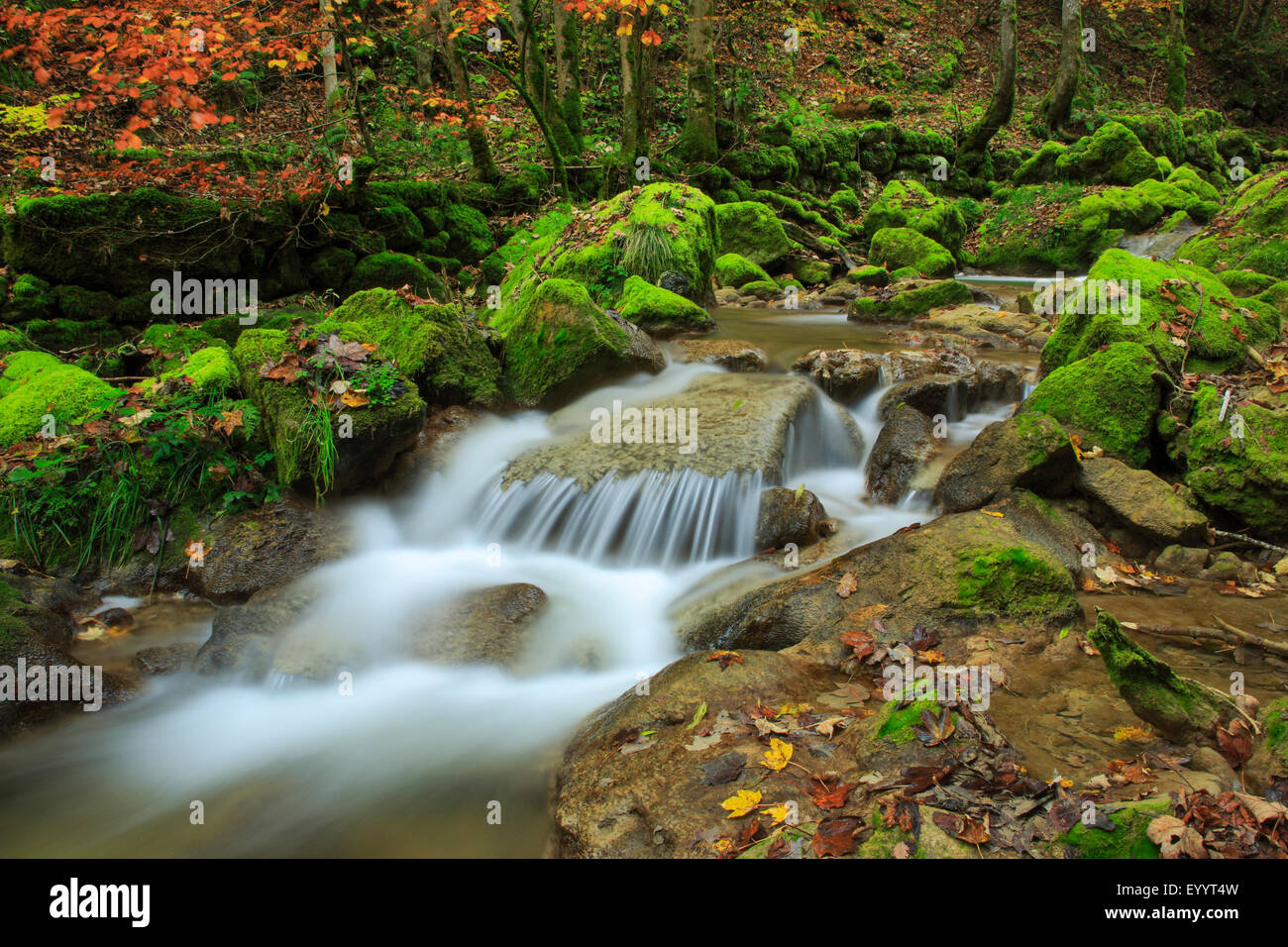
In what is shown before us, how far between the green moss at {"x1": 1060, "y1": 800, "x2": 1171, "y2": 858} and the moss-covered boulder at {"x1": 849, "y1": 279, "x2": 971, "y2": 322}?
31.8 ft

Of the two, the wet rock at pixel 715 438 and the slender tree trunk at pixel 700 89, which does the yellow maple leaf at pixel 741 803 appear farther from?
the slender tree trunk at pixel 700 89

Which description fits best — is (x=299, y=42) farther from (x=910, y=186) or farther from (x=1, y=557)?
(x=910, y=186)

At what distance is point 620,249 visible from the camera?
10062 millimetres

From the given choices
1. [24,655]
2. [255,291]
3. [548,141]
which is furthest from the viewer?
[548,141]

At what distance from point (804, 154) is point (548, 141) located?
8.66 metres

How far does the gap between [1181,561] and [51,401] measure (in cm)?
830

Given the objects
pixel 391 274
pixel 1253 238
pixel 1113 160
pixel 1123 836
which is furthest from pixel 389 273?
pixel 1113 160

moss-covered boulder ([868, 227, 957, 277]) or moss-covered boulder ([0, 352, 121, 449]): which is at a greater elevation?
moss-covered boulder ([868, 227, 957, 277])

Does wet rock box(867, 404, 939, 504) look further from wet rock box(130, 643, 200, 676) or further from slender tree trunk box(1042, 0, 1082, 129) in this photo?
slender tree trunk box(1042, 0, 1082, 129)

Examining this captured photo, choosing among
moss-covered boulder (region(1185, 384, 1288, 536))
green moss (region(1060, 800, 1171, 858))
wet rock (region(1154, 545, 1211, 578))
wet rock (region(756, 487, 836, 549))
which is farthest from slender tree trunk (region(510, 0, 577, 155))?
green moss (region(1060, 800, 1171, 858))

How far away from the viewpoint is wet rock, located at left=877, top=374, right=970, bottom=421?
7113mm

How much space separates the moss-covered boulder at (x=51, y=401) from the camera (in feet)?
18.5

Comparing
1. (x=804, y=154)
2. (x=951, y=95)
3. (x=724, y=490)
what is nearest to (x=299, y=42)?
(x=804, y=154)

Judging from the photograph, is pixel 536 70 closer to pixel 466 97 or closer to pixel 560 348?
pixel 466 97
